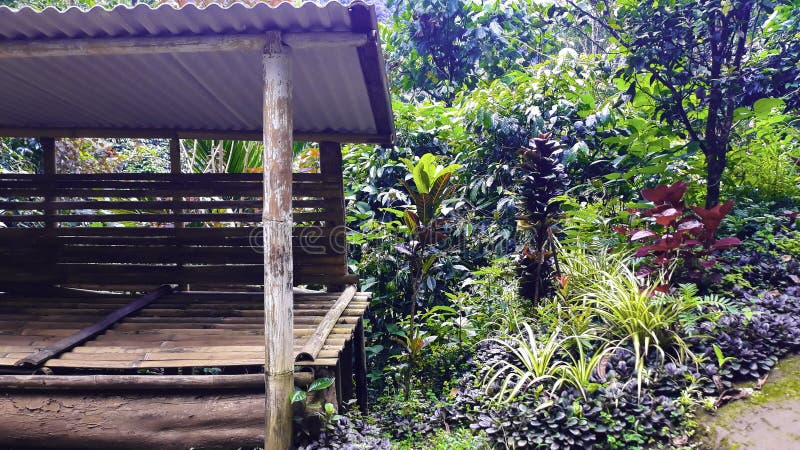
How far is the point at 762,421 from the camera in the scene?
2428 mm

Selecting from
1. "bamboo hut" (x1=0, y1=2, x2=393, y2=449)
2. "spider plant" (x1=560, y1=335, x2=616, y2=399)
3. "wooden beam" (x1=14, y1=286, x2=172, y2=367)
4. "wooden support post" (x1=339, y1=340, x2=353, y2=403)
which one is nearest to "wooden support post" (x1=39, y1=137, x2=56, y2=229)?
"bamboo hut" (x1=0, y1=2, x2=393, y2=449)

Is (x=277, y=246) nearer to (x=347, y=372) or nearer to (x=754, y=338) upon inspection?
(x=347, y=372)

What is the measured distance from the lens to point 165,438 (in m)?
Result: 2.67

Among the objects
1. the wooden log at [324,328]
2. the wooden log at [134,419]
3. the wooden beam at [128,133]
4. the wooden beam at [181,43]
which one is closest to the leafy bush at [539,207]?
the wooden log at [324,328]

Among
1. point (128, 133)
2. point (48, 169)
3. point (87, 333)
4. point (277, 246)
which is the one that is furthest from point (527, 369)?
point (48, 169)

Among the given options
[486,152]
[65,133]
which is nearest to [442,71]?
[486,152]

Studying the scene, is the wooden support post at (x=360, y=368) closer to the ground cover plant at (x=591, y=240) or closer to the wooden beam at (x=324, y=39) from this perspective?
the ground cover plant at (x=591, y=240)

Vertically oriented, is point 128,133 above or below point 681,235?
above

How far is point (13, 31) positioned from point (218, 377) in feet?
6.75

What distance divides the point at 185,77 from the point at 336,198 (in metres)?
1.59

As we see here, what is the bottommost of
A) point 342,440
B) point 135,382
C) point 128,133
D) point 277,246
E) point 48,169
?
point 342,440

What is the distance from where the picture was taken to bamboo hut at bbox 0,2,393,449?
8.33 ft

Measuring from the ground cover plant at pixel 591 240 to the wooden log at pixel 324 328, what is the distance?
0.81ft

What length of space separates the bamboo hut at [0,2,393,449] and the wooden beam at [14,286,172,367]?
14mm
